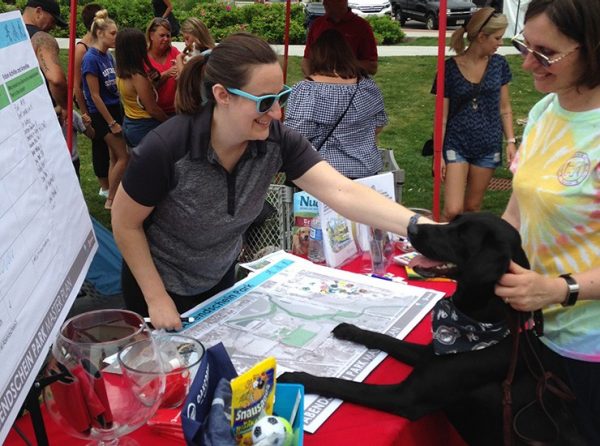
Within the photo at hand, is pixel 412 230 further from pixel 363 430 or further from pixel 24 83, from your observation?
pixel 24 83

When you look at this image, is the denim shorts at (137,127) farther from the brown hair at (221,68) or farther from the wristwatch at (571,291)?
the wristwatch at (571,291)

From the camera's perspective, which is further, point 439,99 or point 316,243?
point 439,99

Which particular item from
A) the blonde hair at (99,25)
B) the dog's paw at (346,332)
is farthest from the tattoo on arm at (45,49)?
the dog's paw at (346,332)

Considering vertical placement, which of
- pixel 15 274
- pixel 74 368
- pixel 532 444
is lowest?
pixel 532 444

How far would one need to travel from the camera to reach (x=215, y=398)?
1122 mm

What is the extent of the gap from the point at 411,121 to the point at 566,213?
22.1 feet

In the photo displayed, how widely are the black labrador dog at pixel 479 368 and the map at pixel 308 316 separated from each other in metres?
0.11

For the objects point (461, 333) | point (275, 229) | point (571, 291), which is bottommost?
point (275, 229)

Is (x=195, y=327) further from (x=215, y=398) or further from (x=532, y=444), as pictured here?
(x=532, y=444)

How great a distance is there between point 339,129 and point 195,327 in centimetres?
192

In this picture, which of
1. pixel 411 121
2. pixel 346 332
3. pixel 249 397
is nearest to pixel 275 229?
pixel 346 332

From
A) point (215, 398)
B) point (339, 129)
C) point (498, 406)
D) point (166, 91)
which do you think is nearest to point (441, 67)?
point (339, 129)

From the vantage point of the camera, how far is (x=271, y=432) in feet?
3.63

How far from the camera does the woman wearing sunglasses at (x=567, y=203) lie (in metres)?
1.37
